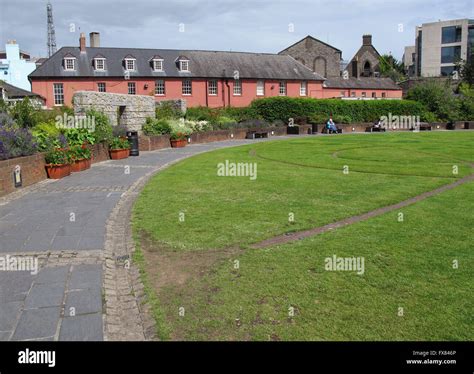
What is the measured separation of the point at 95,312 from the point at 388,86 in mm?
75423

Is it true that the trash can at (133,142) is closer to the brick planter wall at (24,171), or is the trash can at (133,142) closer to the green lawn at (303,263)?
the brick planter wall at (24,171)

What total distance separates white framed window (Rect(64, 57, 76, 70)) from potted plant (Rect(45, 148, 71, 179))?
134 ft

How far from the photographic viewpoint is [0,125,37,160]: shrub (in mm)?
13133

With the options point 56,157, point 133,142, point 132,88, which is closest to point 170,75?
point 132,88

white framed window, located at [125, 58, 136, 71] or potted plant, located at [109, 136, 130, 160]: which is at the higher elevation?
white framed window, located at [125, 58, 136, 71]

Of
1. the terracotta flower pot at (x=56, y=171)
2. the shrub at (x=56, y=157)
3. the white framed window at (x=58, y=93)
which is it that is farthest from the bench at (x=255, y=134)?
the white framed window at (x=58, y=93)

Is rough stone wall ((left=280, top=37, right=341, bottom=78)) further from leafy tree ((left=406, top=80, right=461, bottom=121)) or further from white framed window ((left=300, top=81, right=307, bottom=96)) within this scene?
leafy tree ((left=406, top=80, right=461, bottom=121))

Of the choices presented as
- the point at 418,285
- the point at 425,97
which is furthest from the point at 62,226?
the point at 425,97

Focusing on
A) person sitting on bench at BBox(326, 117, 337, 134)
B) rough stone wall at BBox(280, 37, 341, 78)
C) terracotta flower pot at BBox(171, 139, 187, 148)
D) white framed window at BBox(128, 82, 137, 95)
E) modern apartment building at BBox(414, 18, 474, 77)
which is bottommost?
terracotta flower pot at BBox(171, 139, 187, 148)

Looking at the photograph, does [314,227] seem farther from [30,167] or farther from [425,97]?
[425,97]

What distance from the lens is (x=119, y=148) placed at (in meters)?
21.6

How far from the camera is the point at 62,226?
8828 millimetres

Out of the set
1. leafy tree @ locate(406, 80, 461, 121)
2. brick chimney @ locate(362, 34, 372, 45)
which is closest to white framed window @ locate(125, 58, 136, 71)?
leafy tree @ locate(406, 80, 461, 121)

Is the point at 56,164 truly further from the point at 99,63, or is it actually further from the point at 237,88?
the point at 237,88
